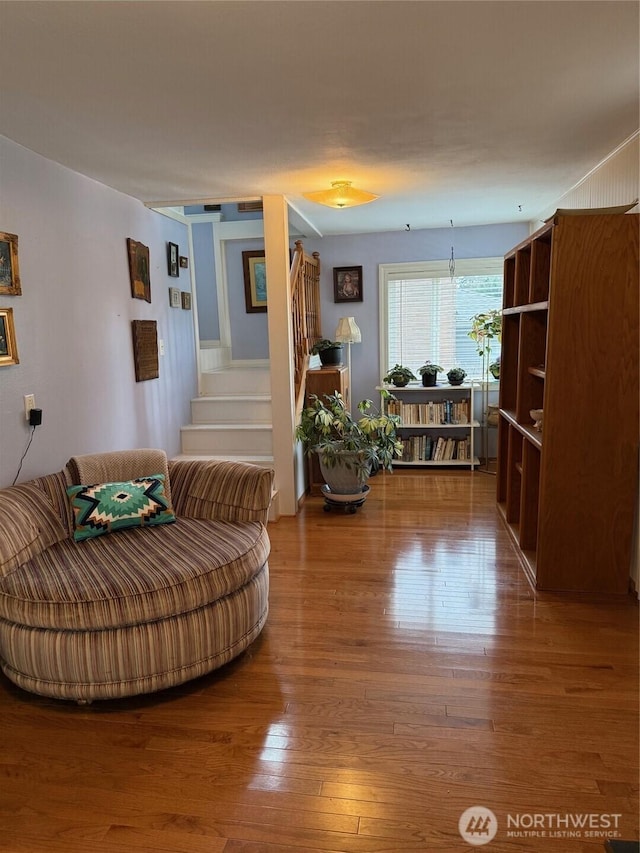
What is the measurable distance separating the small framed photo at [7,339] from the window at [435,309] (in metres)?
3.78

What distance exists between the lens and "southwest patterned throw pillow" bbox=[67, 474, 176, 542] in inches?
98.3

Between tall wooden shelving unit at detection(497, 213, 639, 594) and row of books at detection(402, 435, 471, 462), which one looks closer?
tall wooden shelving unit at detection(497, 213, 639, 594)

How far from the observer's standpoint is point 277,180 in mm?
3387

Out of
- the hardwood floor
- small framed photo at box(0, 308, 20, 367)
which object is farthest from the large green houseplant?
small framed photo at box(0, 308, 20, 367)

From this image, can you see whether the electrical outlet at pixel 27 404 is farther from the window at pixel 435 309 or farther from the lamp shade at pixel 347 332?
the window at pixel 435 309

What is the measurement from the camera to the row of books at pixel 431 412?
5422 mm

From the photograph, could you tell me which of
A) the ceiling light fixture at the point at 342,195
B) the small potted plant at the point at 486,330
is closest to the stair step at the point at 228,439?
the ceiling light fixture at the point at 342,195

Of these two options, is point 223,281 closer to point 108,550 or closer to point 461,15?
point 108,550

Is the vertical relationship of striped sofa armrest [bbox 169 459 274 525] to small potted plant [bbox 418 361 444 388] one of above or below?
below

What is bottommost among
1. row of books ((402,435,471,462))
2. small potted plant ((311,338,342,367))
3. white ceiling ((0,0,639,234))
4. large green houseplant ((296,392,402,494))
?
row of books ((402,435,471,462))

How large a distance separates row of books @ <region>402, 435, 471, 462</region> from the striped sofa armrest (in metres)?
3.00

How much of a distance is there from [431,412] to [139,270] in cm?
302

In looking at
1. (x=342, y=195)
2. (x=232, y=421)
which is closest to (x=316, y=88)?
(x=342, y=195)

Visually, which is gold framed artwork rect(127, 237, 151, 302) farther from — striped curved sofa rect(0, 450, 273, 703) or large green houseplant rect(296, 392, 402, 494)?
striped curved sofa rect(0, 450, 273, 703)
